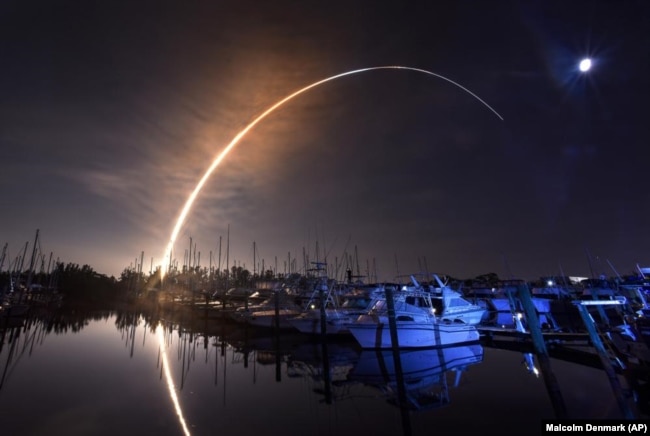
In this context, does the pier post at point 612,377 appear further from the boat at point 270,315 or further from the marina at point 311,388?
the boat at point 270,315

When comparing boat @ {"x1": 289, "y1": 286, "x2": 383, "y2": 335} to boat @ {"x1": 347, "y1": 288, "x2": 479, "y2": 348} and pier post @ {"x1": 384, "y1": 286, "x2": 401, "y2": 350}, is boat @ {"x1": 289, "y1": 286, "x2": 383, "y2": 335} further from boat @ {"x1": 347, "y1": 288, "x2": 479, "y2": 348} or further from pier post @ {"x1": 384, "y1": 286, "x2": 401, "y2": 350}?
pier post @ {"x1": 384, "y1": 286, "x2": 401, "y2": 350}

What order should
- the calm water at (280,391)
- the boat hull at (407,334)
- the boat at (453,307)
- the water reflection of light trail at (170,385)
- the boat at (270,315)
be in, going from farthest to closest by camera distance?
→ the boat at (270,315) → the boat at (453,307) → the boat hull at (407,334) → the water reflection of light trail at (170,385) → the calm water at (280,391)

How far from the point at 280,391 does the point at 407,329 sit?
416 inches

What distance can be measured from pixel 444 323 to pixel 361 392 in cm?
1167

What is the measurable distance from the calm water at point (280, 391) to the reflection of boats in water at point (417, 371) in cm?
7

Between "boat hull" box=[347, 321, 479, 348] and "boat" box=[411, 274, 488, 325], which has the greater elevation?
"boat" box=[411, 274, 488, 325]

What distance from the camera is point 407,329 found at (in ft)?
70.9

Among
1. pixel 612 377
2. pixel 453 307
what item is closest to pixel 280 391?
pixel 612 377

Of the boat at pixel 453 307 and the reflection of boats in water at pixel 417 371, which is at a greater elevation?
the boat at pixel 453 307

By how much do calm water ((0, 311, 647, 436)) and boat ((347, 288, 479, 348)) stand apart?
0.86 metres

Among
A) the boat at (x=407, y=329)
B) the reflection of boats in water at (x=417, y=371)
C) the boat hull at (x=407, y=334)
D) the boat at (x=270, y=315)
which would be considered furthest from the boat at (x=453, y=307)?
the boat at (x=270, y=315)

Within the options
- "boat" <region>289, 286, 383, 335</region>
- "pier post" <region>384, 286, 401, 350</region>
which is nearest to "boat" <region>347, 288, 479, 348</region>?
"pier post" <region>384, 286, 401, 350</region>

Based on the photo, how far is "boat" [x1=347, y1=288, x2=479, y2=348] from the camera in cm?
2183

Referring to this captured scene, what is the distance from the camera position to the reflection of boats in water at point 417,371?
13352mm
